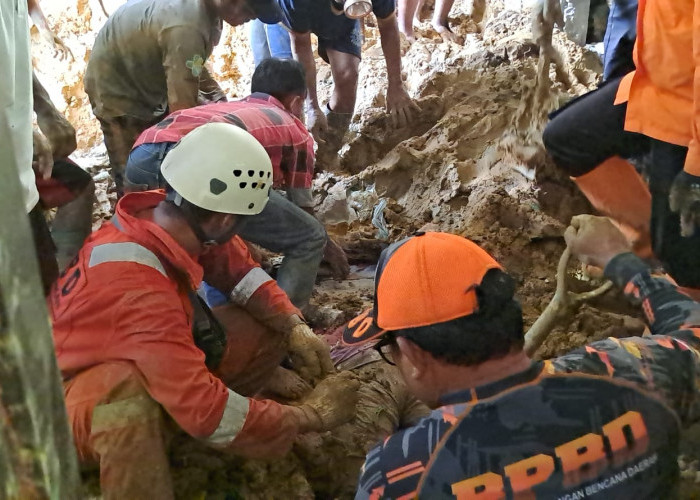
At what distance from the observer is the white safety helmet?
5.78 ft

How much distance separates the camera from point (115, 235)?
1.66 m

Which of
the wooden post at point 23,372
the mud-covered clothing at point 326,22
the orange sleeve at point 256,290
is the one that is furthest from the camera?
the mud-covered clothing at point 326,22

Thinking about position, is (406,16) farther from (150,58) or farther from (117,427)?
(117,427)

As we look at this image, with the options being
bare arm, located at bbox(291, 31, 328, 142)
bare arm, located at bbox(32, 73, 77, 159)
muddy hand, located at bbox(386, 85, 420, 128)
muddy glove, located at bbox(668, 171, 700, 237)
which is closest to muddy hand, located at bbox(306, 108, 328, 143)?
bare arm, located at bbox(291, 31, 328, 142)

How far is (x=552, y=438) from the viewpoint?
1071mm

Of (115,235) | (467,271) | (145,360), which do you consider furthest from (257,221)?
(467,271)

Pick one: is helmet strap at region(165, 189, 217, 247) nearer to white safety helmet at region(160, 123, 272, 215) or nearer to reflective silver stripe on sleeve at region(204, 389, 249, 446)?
white safety helmet at region(160, 123, 272, 215)

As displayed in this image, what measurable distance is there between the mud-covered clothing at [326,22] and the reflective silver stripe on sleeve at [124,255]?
Result: 2.40m

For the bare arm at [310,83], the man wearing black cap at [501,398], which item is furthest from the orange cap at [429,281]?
the bare arm at [310,83]

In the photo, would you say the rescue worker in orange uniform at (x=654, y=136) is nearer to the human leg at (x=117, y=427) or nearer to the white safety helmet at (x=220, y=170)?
the white safety helmet at (x=220, y=170)

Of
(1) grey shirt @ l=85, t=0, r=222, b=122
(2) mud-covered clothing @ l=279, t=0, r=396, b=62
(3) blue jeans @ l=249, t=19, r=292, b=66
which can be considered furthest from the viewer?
(3) blue jeans @ l=249, t=19, r=292, b=66

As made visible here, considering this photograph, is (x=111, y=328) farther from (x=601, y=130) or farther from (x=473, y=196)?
(x=473, y=196)

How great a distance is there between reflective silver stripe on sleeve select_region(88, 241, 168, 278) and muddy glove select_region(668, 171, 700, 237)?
56.1 inches

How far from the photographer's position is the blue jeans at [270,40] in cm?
392
